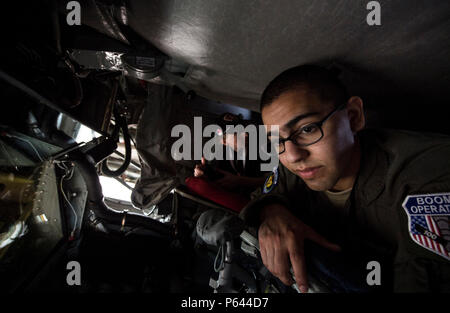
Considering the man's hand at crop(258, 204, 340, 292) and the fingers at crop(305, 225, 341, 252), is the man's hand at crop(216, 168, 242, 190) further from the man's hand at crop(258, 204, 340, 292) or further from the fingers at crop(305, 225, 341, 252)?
the fingers at crop(305, 225, 341, 252)

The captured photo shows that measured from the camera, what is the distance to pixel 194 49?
1106mm

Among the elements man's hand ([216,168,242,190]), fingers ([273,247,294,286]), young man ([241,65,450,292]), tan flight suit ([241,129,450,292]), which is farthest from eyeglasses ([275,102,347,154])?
man's hand ([216,168,242,190])

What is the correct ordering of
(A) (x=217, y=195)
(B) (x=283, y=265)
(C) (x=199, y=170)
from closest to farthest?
(B) (x=283, y=265), (A) (x=217, y=195), (C) (x=199, y=170)

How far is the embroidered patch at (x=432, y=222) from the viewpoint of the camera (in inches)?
22.5

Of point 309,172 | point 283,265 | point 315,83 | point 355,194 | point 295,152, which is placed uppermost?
point 315,83

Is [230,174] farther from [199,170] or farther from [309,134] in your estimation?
[309,134]

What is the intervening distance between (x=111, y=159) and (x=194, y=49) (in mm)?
2209

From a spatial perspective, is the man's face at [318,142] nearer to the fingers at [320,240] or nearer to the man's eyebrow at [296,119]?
the man's eyebrow at [296,119]

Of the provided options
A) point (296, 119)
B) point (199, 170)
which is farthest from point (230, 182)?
point (296, 119)

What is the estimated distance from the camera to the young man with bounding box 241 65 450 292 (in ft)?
2.00

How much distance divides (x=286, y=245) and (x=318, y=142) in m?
0.53

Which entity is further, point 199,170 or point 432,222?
point 199,170

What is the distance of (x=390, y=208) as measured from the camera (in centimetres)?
79
